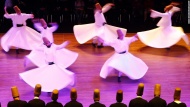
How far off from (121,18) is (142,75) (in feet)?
20.0

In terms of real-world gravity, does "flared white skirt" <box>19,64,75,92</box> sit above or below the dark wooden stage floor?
above

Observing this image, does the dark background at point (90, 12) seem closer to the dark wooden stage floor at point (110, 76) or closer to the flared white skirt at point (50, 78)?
the dark wooden stage floor at point (110, 76)

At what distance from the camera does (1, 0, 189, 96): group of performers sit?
8000 mm

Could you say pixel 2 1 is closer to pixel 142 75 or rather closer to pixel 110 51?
pixel 110 51

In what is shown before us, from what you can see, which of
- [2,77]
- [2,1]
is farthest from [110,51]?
[2,1]

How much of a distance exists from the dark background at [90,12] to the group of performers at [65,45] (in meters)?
2.59

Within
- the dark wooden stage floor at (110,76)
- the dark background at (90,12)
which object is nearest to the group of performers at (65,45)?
the dark wooden stage floor at (110,76)

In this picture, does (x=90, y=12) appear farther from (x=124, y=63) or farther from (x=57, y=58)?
(x=124, y=63)

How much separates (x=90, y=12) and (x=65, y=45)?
6.02m

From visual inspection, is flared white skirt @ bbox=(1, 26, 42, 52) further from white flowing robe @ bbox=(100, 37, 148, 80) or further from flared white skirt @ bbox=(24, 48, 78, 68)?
white flowing robe @ bbox=(100, 37, 148, 80)

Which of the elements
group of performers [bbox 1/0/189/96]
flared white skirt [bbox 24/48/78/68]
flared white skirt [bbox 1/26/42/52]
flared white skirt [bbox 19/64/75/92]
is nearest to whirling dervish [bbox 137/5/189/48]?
group of performers [bbox 1/0/189/96]

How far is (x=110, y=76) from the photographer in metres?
9.22

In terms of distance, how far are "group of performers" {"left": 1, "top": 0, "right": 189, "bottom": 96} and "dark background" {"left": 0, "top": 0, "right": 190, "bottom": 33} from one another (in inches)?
102

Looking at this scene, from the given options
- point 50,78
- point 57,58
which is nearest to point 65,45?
point 50,78
